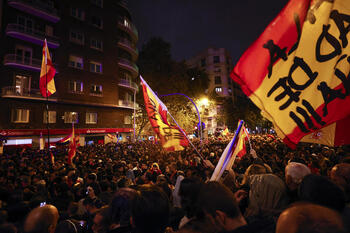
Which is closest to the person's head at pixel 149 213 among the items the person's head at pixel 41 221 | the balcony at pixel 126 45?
the person's head at pixel 41 221

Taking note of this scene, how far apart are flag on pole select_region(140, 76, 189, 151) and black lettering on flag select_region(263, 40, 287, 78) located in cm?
394

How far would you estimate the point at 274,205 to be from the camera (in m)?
2.41

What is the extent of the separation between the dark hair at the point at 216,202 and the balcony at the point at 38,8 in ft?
88.9

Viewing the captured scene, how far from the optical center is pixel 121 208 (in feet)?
7.07

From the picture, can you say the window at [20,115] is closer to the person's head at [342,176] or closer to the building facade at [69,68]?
the building facade at [69,68]

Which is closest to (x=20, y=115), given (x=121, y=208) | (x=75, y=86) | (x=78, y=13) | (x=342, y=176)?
(x=75, y=86)

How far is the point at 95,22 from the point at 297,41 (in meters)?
31.2

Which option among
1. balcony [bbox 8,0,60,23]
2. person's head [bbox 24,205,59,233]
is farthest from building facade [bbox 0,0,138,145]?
person's head [bbox 24,205,59,233]

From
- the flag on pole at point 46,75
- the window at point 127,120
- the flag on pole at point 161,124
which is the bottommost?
the flag on pole at point 161,124

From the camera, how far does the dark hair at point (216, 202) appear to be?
1530 millimetres

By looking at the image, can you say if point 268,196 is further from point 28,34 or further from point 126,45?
point 126,45

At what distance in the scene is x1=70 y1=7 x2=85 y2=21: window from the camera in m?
25.0

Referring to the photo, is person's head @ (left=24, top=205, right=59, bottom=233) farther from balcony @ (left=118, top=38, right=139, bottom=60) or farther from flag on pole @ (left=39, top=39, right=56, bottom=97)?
balcony @ (left=118, top=38, right=139, bottom=60)

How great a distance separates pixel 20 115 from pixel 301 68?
2491 centimetres
